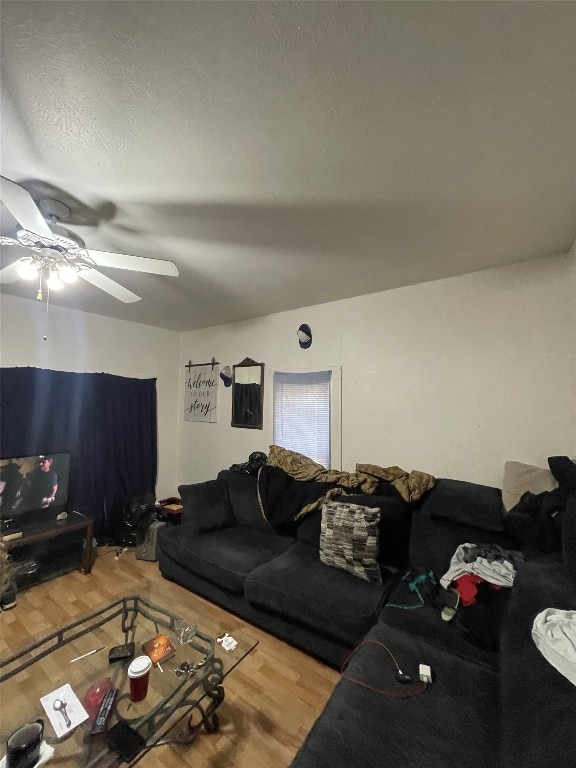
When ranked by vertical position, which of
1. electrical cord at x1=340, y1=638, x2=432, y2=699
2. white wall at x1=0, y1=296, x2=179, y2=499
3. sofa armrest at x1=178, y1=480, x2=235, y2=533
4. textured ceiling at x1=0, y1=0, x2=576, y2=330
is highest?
textured ceiling at x1=0, y1=0, x2=576, y2=330

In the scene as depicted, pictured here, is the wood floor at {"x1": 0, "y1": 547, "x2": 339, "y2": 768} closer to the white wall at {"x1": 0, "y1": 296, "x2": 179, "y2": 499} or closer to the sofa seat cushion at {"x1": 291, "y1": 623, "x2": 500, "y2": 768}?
the sofa seat cushion at {"x1": 291, "y1": 623, "x2": 500, "y2": 768}

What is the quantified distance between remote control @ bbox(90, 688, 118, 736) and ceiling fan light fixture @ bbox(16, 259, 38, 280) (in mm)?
1955

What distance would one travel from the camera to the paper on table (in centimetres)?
115

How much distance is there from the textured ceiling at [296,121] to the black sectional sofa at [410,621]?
156 cm

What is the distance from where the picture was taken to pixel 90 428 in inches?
127

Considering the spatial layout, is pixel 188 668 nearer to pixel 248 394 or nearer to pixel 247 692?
pixel 247 692

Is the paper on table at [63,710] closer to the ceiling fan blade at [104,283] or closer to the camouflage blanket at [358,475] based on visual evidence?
the camouflage blanket at [358,475]

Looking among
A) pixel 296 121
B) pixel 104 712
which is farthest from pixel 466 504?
pixel 296 121

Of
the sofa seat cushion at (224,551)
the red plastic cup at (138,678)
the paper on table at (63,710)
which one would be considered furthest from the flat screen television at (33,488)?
the red plastic cup at (138,678)

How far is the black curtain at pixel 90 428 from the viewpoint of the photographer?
2.78 metres

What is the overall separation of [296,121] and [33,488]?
340cm

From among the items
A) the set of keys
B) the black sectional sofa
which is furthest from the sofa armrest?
the set of keys

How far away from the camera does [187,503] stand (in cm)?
262

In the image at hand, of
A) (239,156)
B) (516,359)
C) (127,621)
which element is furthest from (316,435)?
(239,156)
